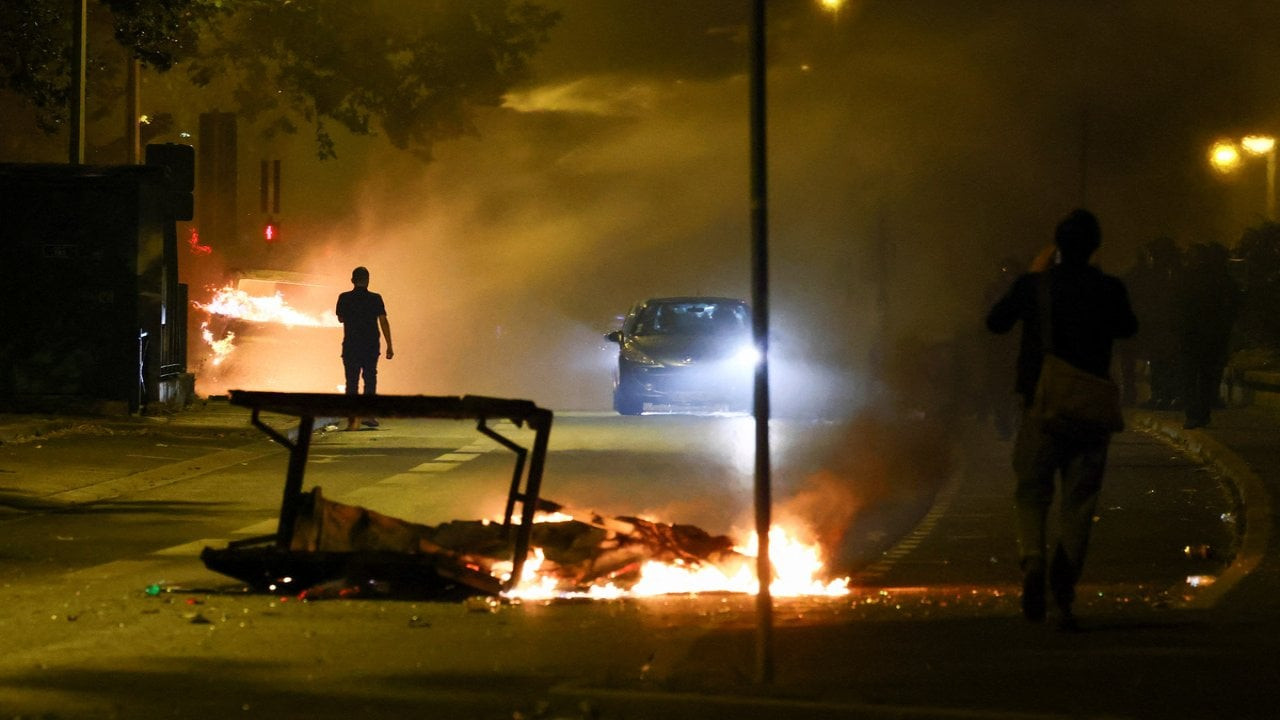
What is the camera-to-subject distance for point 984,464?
20.0 meters

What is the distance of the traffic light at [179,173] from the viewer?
86.8 ft

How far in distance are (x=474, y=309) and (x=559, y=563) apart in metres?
44.8

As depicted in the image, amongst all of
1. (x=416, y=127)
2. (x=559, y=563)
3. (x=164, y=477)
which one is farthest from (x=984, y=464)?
(x=416, y=127)

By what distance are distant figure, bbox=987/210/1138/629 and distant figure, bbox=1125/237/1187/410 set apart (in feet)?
50.1

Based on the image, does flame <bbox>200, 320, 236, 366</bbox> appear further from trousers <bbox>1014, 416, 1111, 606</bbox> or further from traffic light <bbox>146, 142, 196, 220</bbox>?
trousers <bbox>1014, 416, 1111, 606</bbox>

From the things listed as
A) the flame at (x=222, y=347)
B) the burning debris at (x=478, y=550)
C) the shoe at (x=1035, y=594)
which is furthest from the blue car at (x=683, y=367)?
the shoe at (x=1035, y=594)

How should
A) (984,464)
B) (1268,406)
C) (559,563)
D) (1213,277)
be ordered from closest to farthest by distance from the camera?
(559,563) → (984,464) → (1213,277) → (1268,406)

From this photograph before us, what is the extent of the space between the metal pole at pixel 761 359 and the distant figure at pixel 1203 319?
15702 mm

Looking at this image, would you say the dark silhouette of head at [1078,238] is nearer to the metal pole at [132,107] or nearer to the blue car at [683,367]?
the blue car at [683,367]

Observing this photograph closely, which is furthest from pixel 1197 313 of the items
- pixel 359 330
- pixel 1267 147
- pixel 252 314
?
pixel 1267 147

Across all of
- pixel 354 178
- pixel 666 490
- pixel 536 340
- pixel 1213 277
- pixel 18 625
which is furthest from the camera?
pixel 354 178

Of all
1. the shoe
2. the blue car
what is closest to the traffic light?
the blue car

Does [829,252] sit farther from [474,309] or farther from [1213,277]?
[1213,277]

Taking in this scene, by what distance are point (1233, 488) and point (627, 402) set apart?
1166cm
